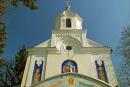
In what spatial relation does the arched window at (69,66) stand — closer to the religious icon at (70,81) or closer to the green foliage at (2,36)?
the religious icon at (70,81)

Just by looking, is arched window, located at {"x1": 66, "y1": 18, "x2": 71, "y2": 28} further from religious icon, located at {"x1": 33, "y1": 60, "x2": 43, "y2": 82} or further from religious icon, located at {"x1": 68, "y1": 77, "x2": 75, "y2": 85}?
religious icon, located at {"x1": 68, "y1": 77, "x2": 75, "y2": 85}

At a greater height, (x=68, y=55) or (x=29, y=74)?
(x=68, y=55)

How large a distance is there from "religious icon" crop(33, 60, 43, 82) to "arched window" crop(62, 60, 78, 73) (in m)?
2.12

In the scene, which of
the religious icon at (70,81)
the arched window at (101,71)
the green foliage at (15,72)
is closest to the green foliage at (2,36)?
the religious icon at (70,81)

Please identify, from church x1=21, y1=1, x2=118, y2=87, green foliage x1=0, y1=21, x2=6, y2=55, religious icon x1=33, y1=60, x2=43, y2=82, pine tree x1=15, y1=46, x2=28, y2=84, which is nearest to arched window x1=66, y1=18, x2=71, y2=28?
church x1=21, y1=1, x2=118, y2=87

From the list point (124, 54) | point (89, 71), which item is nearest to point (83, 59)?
point (89, 71)

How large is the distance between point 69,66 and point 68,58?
116 cm

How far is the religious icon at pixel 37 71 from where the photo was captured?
1989cm

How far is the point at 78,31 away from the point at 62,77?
896 cm

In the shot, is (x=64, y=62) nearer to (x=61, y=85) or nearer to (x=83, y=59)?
(x=83, y=59)

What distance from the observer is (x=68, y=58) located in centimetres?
2122

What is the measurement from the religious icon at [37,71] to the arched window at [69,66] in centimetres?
212

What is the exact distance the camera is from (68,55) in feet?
70.7

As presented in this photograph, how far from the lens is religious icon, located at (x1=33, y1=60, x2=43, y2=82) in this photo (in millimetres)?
19891
